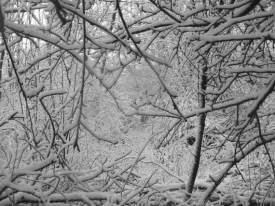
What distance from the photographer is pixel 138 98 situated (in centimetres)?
762

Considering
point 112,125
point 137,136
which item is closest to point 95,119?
point 112,125

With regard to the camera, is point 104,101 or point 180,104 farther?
point 104,101

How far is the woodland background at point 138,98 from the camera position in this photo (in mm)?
2082

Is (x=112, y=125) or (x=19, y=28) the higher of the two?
(x=19, y=28)

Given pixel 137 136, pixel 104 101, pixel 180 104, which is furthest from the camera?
pixel 137 136

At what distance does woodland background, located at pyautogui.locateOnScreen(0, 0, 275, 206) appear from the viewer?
2.08 m

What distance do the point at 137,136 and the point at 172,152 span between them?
9.30 feet

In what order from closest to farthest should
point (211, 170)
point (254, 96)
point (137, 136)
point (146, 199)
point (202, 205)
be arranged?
1. point (254, 96)
2. point (202, 205)
3. point (146, 199)
4. point (211, 170)
5. point (137, 136)

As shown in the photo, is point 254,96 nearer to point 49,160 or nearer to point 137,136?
point 49,160

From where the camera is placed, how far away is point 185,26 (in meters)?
2.90

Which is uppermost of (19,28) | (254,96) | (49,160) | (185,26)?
(185,26)

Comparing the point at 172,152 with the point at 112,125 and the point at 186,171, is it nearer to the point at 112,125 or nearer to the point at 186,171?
the point at 186,171

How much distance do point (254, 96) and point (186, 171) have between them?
6.84 meters

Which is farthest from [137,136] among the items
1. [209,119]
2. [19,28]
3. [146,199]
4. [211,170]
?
[19,28]
